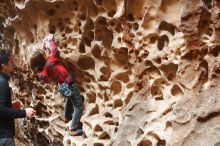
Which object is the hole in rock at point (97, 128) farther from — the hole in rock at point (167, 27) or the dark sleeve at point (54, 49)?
the hole in rock at point (167, 27)

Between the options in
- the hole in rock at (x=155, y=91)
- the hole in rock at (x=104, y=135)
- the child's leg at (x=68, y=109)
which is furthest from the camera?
the child's leg at (x=68, y=109)

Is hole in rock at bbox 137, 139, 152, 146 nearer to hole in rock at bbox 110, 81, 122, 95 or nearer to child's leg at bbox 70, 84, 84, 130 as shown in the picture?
hole in rock at bbox 110, 81, 122, 95

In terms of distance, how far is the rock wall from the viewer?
9.39 ft

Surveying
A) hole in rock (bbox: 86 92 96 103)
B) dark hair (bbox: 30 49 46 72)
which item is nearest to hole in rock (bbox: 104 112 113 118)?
hole in rock (bbox: 86 92 96 103)

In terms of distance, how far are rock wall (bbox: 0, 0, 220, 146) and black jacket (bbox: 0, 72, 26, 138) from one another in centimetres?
82

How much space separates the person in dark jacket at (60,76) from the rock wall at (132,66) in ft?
0.28

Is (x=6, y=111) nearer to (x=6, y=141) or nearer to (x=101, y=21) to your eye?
(x=6, y=141)

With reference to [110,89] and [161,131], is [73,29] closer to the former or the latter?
[110,89]

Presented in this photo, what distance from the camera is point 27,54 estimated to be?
4.94 meters

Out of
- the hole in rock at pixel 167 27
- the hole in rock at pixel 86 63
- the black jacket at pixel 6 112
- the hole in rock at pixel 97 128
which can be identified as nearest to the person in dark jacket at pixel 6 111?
the black jacket at pixel 6 112

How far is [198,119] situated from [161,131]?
379 millimetres

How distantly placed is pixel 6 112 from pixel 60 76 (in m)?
0.95

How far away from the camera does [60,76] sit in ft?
13.2

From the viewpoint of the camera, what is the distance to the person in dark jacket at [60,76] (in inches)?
157
